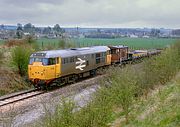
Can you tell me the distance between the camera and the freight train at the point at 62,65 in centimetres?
3088

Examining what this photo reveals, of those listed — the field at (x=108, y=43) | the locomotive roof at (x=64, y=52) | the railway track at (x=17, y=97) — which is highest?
the locomotive roof at (x=64, y=52)

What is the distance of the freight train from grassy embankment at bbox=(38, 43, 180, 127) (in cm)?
808

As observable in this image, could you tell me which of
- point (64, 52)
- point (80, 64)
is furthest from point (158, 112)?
point (80, 64)

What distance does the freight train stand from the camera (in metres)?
30.9

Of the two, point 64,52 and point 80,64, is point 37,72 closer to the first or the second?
point 64,52

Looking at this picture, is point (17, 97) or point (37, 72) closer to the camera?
point (17, 97)

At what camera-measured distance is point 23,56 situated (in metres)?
37.4

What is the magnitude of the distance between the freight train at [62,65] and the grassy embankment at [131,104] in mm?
8083

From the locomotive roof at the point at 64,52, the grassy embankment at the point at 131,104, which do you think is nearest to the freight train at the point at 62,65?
the locomotive roof at the point at 64,52

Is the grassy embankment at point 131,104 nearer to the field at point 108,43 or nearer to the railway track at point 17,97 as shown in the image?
→ the railway track at point 17,97

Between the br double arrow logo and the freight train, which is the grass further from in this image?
the br double arrow logo

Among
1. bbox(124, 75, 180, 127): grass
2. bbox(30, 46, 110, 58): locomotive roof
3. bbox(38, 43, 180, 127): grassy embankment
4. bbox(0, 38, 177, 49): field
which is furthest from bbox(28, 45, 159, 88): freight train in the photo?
bbox(0, 38, 177, 49): field

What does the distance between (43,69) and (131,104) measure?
13.2 metres

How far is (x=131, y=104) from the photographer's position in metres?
19.0
